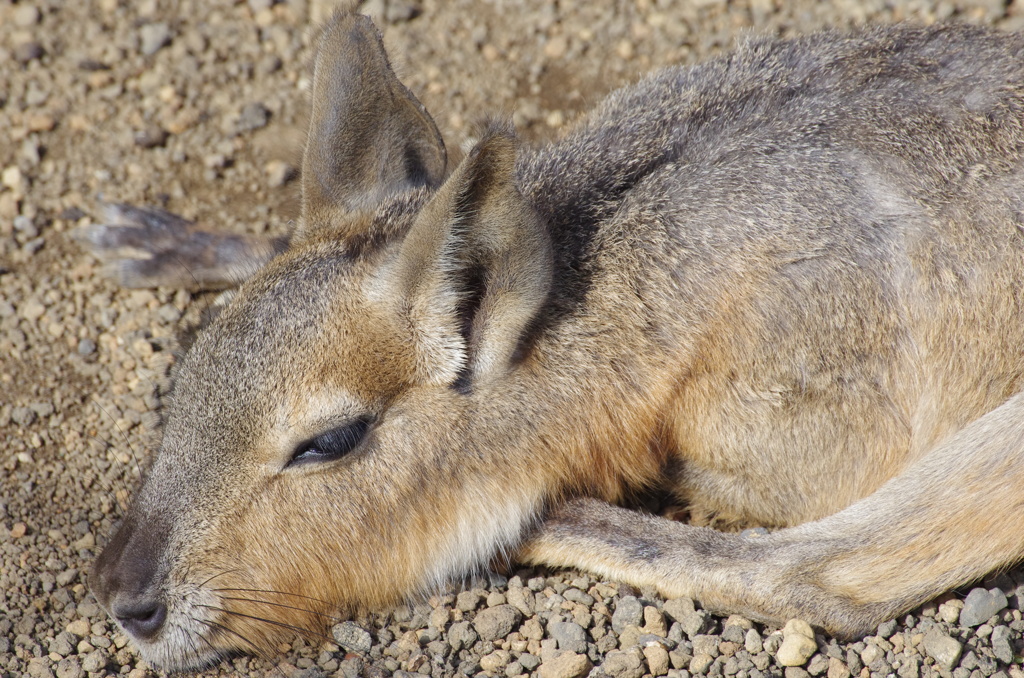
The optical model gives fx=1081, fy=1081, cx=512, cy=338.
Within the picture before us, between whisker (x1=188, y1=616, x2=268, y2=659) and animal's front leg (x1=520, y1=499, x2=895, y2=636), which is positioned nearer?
whisker (x1=188, y1=616, x2=268, y2=659)

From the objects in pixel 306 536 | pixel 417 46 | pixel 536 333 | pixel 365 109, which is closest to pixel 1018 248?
pixel 536 333

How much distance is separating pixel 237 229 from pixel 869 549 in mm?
3918

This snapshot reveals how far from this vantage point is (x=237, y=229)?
6.33 meters

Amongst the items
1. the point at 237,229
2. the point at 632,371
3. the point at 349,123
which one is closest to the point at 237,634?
the point at 632,371

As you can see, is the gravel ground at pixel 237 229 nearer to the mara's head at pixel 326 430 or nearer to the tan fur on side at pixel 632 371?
the tan fur on side at pixel 632 371

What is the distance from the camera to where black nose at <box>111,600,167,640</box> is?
4039mm

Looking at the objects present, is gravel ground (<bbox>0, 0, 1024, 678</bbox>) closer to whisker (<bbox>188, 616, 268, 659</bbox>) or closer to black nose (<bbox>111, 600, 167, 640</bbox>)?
whisker (<bbox>188, 616, 268, 659</bbox>)

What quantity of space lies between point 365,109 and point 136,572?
209 cm

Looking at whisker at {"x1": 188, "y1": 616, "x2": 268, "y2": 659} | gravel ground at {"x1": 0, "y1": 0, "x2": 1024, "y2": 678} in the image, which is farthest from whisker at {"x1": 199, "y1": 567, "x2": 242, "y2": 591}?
gravel ground at {"x1": 0, "y1": 0, "x2": 1024, "y2": 678}

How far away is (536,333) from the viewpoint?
4.31m

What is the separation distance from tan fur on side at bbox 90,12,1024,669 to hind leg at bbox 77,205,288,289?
1.57 metres

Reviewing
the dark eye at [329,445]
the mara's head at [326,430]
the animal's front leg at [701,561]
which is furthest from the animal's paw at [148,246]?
the animal's front leg at [701,561]

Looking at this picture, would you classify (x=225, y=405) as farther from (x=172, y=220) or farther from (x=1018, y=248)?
(x=1018, y=248)

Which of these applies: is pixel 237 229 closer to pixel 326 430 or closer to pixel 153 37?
pixel 153 37
